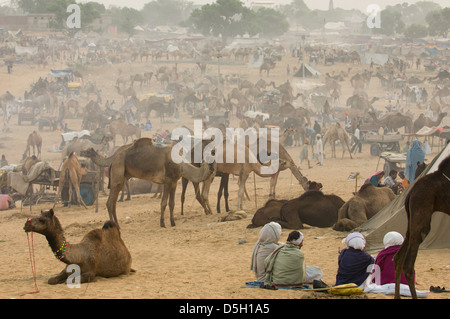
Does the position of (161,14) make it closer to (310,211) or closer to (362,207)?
(310,211)

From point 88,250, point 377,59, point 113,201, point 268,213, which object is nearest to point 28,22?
point 377,59

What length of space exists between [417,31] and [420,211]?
3686 inches

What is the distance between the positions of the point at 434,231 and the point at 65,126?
1006 inches

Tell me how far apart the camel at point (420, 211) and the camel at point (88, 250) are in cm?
325

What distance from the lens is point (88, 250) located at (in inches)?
307

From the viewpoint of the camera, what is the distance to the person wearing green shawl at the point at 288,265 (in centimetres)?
712

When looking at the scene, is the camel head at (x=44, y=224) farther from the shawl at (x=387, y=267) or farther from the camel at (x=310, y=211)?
the camel at (x=310, y=211)

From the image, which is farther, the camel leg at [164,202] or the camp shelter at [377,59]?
the camp shelter at [377,59]

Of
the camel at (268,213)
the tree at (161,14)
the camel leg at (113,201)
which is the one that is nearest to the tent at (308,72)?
the camel leg at (113,201)

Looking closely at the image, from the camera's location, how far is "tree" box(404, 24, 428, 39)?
94.1m

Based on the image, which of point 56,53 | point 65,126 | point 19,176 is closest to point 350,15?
point 56,53

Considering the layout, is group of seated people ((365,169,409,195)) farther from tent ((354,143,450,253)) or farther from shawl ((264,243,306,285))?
shawl ((264,243,306,285))

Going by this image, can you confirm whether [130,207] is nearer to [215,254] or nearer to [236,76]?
[215,254]

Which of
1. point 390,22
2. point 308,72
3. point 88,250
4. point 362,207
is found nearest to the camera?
point 88,250
